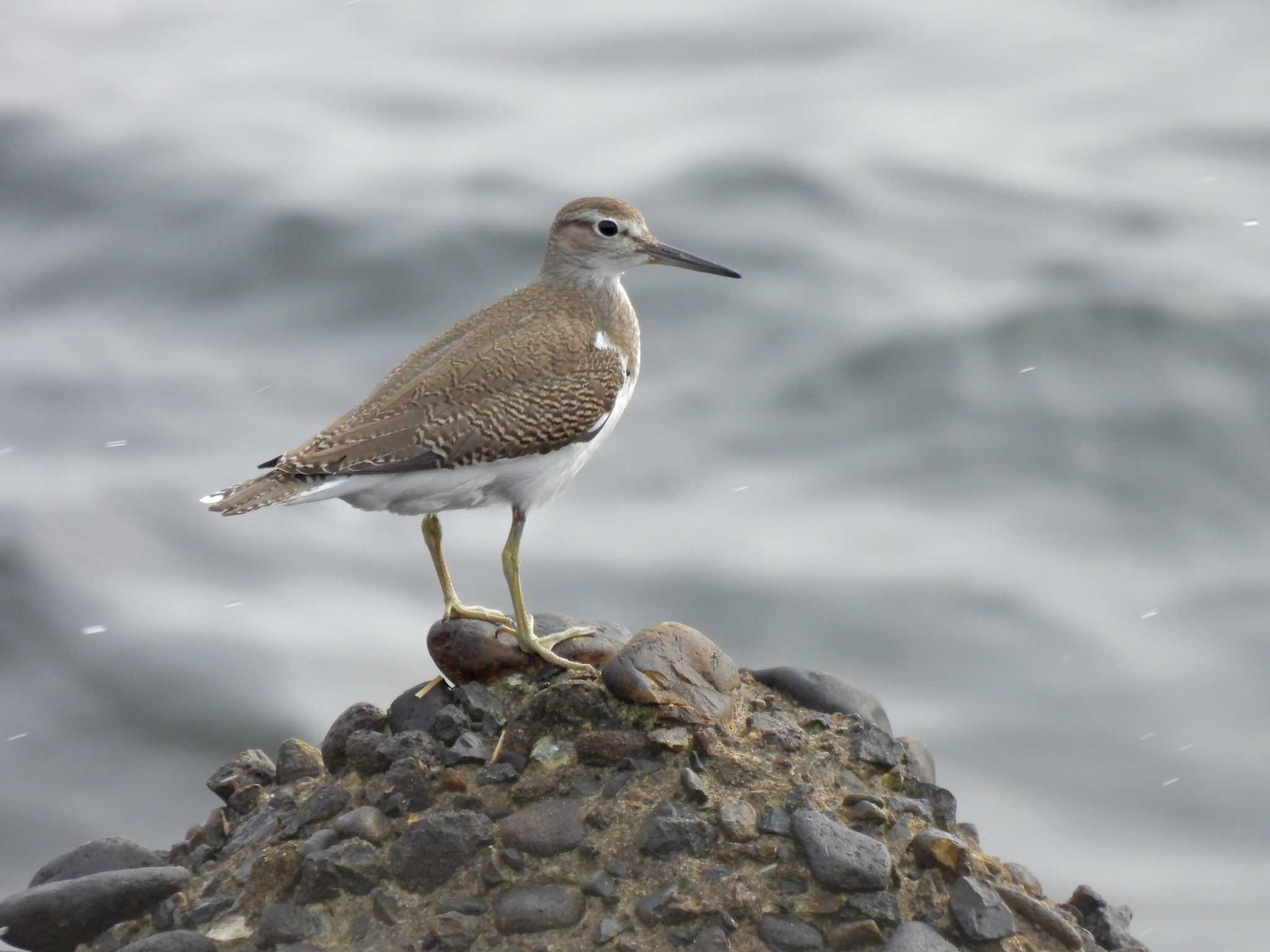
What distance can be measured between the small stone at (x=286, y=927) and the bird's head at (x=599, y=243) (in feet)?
14.7

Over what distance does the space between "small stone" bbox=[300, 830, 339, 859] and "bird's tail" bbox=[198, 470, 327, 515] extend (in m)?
1.85

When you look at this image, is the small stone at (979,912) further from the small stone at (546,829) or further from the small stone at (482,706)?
the small stone at (482,706)

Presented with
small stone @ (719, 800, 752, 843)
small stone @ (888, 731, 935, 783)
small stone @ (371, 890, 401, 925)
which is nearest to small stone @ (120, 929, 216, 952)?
small stone @ (371, 890, 401, 925)

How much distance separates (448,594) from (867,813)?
311cm

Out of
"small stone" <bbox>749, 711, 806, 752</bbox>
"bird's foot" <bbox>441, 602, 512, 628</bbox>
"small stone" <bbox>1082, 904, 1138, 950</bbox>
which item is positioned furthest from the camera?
"bird's foot" <bbox>441, 602, 512, 628</bbox>

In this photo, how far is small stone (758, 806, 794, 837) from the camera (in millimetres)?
6582

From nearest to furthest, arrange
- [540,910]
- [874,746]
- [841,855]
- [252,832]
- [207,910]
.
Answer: [540,910]
[841,855]
[207,910]
[874,746]
[252,832]

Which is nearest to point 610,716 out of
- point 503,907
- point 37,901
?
point 503,907

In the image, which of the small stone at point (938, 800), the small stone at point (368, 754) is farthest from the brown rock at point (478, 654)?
the small stone at point (938, 800)

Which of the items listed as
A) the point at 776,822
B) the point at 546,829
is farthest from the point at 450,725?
the point at 776,822

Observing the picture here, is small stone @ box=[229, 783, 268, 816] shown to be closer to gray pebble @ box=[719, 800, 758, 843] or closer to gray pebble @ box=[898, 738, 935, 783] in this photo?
gray pebble @ box=[719, 800, 758, 843]

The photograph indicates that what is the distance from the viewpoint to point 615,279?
938cm

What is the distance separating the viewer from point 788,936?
245 inches

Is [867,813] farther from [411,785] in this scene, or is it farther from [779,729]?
[411,785]
